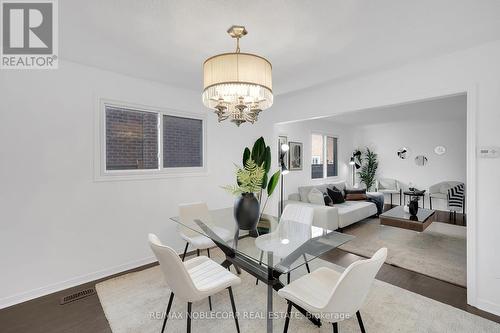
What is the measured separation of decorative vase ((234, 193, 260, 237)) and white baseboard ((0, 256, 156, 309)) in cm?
173

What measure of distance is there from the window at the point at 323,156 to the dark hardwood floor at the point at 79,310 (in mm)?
3777

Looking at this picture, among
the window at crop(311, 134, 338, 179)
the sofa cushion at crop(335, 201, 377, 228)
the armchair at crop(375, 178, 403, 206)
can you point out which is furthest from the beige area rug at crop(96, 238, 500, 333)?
the armchair at crop(375, 178, 403, 206)

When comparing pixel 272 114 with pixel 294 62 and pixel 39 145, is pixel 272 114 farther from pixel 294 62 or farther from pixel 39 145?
pixel 39 145

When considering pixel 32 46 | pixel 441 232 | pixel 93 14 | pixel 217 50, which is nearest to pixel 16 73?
pixel 32 46

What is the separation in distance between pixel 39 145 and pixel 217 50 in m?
2.09

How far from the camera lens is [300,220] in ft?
9.02

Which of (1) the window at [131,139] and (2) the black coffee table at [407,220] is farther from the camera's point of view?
(2) the black coffee table at [407,220]

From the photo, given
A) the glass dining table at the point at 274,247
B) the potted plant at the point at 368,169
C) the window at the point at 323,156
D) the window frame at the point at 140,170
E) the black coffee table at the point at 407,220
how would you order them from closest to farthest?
the glass dining table at the point at 274,247
the window frame at the point at 140,170
the black coffee table at the point at 407,220
the window at the point at 323,156
the potted plant at the point at 368,169

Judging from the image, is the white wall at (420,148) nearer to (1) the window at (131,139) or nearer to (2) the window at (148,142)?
(2) the window at (148,142)

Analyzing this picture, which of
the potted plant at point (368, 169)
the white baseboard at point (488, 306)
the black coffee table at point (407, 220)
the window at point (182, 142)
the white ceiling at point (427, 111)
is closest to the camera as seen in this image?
the white baseboard at point (488, 306)

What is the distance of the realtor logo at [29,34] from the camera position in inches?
67.9

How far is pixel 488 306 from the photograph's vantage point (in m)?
2.15

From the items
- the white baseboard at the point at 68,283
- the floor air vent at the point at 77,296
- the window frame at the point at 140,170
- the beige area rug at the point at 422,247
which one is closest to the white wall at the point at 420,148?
the beige area rug at the point at 422,247

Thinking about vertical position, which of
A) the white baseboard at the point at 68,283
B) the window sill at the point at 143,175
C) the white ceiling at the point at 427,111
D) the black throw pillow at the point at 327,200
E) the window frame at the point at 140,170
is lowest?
the white baseboard at the point at 68,283
